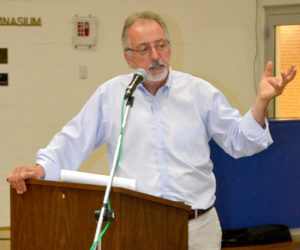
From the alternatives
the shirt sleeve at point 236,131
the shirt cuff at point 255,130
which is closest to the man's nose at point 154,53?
the shirt sleeve at point 236,131

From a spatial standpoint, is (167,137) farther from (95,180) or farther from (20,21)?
(20,21)

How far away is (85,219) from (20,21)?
13.9 ft

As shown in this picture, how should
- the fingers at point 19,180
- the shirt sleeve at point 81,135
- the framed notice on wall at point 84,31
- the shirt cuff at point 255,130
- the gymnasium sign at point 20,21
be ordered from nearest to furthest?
1. the fingers at point 19,180
2. the shirt cuff at point 255,130
3. the shirt sleeve at point 81,135
4. the gymnasium sign at point 20,21
5. the framed notice on wall at point 84,31

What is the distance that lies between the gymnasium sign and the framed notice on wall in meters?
0.38

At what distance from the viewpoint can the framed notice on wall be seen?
559cm

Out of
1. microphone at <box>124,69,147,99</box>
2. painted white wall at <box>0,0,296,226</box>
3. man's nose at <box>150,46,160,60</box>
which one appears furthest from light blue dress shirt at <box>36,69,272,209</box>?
painted white wall at <box>0,0,296,226</box>

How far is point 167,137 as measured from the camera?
218 cm

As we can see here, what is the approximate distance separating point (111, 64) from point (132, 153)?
3.66m

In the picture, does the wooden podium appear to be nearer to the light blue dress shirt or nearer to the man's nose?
the light blue dress shirt

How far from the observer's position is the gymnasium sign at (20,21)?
5.45 meters

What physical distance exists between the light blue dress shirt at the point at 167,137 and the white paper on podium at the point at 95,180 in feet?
1.29

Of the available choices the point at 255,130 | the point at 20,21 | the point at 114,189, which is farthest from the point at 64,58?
the point at 114,189

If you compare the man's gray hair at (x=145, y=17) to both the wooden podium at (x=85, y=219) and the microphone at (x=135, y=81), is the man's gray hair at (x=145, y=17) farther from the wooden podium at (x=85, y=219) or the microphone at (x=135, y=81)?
the wooden podium at (x=85, y=219)

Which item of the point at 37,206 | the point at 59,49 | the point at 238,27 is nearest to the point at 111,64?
the point at 59,49
